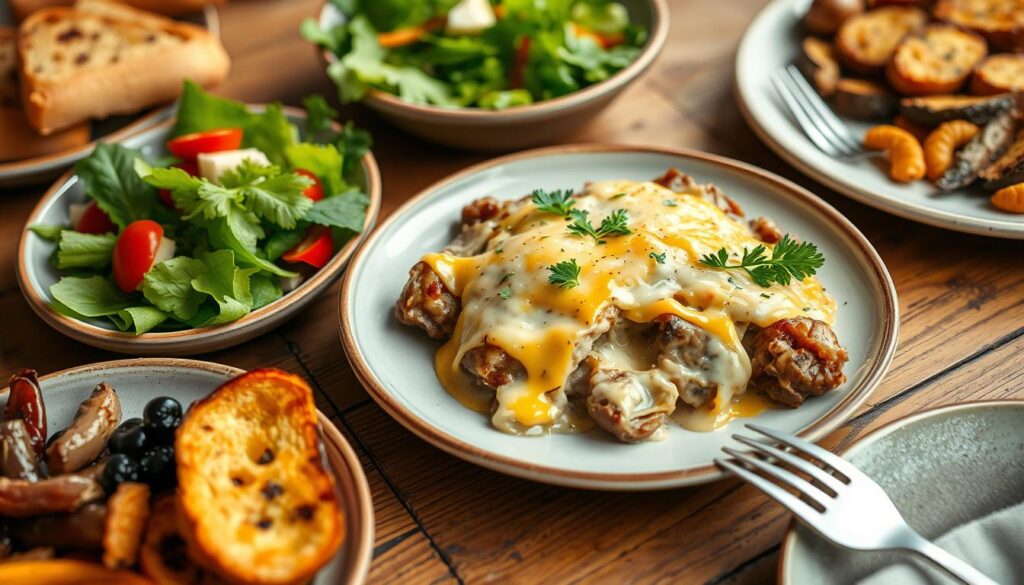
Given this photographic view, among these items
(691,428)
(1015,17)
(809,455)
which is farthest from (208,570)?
(1015,17)

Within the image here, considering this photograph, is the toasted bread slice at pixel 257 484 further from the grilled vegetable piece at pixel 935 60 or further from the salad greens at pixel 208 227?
the grilled vegetable piece at pixel 935 60

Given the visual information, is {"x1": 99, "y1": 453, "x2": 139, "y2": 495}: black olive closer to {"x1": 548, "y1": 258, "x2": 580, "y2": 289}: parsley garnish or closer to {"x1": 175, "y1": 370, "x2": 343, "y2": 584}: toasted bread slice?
{"x1": 175, "y1": 370, "x2": 343, "y2": 584}: toasted bread slice

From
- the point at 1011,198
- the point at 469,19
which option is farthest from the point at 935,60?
the point at 469,19

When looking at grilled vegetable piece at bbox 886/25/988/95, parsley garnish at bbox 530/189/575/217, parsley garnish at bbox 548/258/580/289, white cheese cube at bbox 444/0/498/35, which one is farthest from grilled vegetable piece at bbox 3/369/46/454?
grilled vegetable piece at bbox 886/25/988/95

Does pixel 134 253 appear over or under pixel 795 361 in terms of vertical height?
under

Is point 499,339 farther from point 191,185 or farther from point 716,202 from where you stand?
point 191,185

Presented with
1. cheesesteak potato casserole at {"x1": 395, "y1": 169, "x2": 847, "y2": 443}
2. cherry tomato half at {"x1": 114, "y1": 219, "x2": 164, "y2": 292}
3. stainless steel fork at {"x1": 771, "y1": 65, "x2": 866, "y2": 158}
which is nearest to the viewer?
cheesesteak potato casserole at {"x1": 395, "y1": 169, "x2": 847, "y2": 443}

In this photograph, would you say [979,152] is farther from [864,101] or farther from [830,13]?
[830,13]

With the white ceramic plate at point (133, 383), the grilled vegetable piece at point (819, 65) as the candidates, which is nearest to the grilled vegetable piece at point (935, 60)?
the grilled vegetable piece at point (819, 65)

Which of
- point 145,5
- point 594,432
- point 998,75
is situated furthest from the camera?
point 145,5
